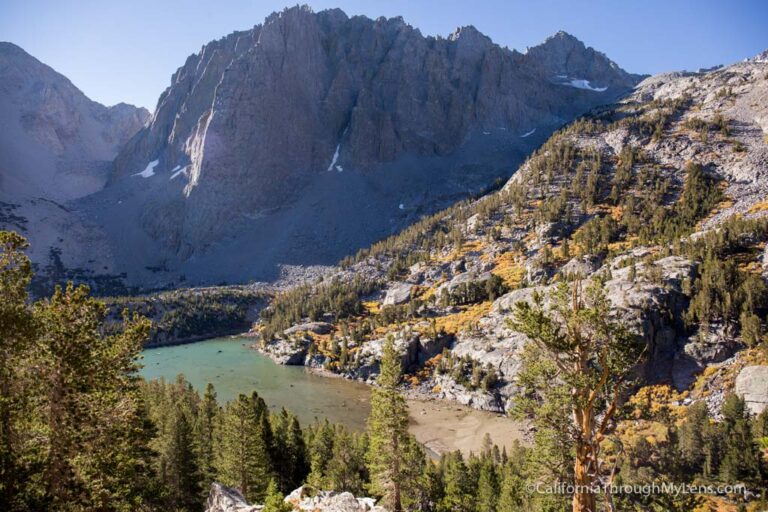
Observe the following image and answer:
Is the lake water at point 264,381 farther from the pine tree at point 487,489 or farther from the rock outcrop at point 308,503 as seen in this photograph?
the rock outcrop at point 308,503

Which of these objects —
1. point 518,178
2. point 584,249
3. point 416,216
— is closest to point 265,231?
point 416,216

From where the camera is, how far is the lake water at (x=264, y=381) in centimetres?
6425

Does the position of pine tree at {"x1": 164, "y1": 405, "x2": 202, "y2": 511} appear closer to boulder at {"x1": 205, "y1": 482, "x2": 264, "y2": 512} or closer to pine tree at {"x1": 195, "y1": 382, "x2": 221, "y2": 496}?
pine tree at {"x1": 195, "y1": 382, "x2": 221, "y2": 496}

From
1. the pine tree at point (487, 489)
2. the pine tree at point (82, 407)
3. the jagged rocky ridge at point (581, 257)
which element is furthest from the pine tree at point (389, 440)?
the jagged rocky ridge at point (581, 257)

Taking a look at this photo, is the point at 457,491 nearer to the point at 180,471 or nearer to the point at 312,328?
the point at 180,471

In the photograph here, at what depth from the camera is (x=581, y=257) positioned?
274ft

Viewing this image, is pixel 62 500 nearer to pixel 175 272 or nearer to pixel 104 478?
pixel 104 478

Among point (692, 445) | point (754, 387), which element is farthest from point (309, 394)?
point (754, 387)

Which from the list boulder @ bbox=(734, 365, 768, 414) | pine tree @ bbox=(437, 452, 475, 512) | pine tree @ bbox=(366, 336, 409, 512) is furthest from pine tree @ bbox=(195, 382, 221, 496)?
boulder @ bbox=(734, 365, 768, 414)

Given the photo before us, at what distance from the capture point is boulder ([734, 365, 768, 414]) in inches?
1696

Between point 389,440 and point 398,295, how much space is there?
79800 mm

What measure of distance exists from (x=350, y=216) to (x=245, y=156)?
58.9m

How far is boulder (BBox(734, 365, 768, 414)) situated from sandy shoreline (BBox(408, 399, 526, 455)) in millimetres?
22593

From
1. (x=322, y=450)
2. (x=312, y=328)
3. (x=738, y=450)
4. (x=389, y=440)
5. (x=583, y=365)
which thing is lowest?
(x=322, y=450)
